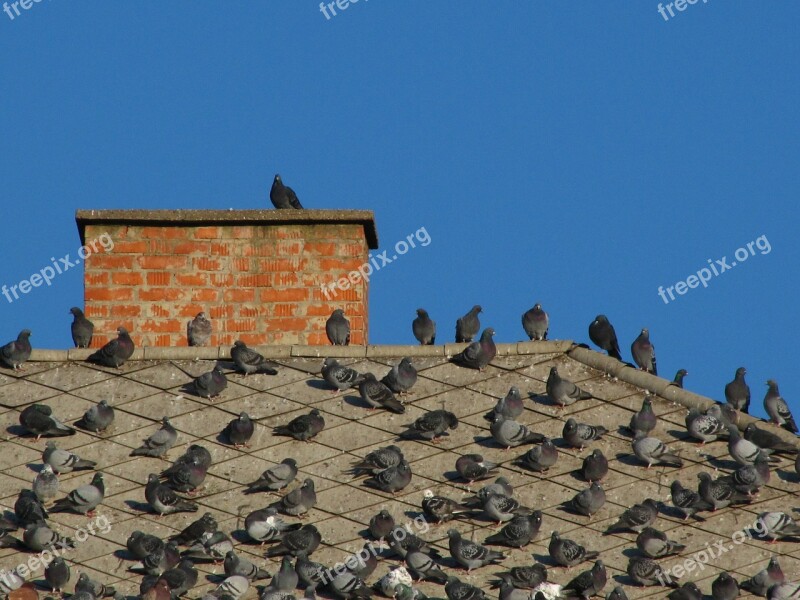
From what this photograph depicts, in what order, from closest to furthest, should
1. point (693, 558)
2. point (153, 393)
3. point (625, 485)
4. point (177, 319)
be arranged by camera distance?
point (693, 558) → point (625, 485) → point (153, 393) → point (177, 319)

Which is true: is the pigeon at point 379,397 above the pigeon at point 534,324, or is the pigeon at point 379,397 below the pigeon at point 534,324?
below

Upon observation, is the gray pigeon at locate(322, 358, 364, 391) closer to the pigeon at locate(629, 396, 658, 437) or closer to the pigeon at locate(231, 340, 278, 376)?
the pigeon at locate(231, 340, 278, 376)

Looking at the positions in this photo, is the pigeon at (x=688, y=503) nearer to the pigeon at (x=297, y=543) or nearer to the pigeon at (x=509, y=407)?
the pigeon at (x=509, y=407)

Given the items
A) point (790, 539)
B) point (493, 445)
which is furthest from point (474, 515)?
point (790, 539)

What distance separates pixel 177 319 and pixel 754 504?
8154 millimetres

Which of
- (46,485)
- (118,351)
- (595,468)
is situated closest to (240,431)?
(46,485)

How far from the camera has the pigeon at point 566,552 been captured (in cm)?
1958

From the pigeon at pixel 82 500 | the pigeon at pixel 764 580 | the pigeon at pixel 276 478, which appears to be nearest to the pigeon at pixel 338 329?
the pigeon at pixel 276 478

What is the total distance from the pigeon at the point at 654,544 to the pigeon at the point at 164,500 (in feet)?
14.8

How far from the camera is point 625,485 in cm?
2122

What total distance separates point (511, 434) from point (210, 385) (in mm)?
3505

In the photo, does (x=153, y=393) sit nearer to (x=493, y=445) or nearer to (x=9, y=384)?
(x=9, y=384)

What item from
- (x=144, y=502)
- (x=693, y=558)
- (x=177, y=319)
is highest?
(x=177, y=319)

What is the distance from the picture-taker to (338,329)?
81.2 feet
